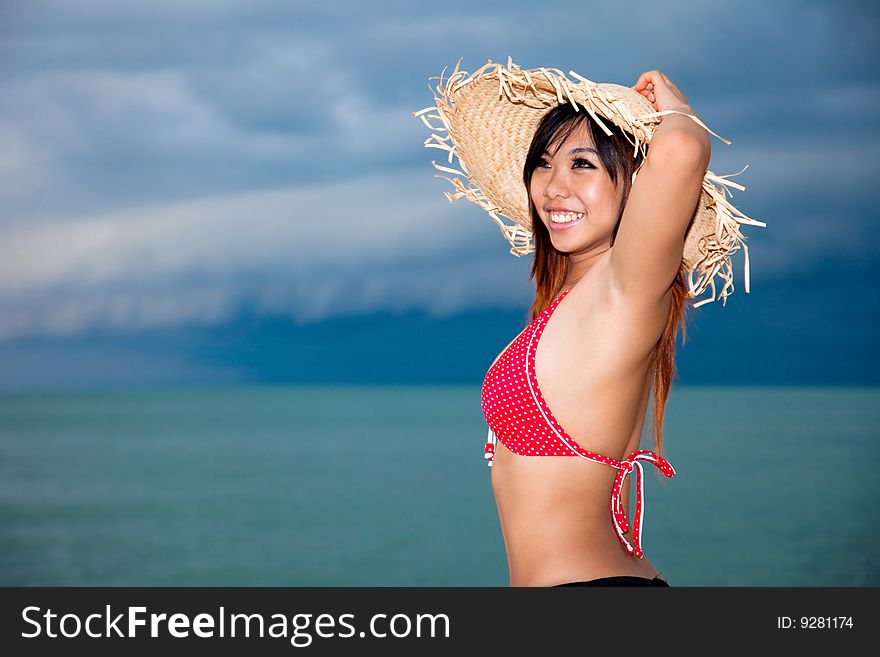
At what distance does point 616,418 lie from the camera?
Answer: 7.29 feet

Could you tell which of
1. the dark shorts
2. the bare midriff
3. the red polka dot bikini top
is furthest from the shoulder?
the dark shorts

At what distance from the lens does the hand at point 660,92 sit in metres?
2.10

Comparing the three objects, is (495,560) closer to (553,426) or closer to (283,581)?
(283,581)

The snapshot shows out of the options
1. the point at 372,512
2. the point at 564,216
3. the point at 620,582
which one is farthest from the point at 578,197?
the point at 372,512

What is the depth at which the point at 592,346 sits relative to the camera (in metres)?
2.15

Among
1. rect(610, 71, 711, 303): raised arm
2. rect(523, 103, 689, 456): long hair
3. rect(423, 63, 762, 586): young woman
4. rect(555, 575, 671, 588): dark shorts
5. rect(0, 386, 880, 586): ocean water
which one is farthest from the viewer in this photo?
rect(0, 386, 880, 586): ocean water

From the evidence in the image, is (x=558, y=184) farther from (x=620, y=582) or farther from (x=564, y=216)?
(x=620, y=582)

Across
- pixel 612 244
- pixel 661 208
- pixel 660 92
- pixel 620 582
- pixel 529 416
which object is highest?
pixel 660 92

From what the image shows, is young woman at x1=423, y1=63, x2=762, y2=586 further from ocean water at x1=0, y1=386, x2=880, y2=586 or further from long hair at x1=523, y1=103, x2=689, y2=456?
ocean water at x1=0, y1=386, x2=880, y2=586

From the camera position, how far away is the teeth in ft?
7.80

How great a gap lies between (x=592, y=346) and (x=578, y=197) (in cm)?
40

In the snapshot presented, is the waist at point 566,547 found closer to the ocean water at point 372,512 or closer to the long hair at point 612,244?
the long hair at point 612,244

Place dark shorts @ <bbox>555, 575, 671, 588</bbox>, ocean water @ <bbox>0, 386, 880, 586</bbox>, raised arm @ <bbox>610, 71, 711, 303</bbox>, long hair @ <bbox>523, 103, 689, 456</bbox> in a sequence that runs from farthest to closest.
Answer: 1. ocean water @ <bbox>0, 386, 880, 586</bbox>
2. long hair @ <bbox>523, 103, 689, 456</bbox>
3. dark shorts @ <bbox>555, 575, 671, 588</bbox>
4. raised arm @ <bbox>610, 71, 711, 303</bbox>

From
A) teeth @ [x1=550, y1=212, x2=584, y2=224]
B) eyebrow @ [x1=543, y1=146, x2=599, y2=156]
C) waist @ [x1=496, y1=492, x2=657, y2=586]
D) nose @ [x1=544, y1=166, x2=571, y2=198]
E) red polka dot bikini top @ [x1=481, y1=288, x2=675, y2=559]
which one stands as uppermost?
eyebrow @ [x1=543, y1=146, x2=599, y2=156]
